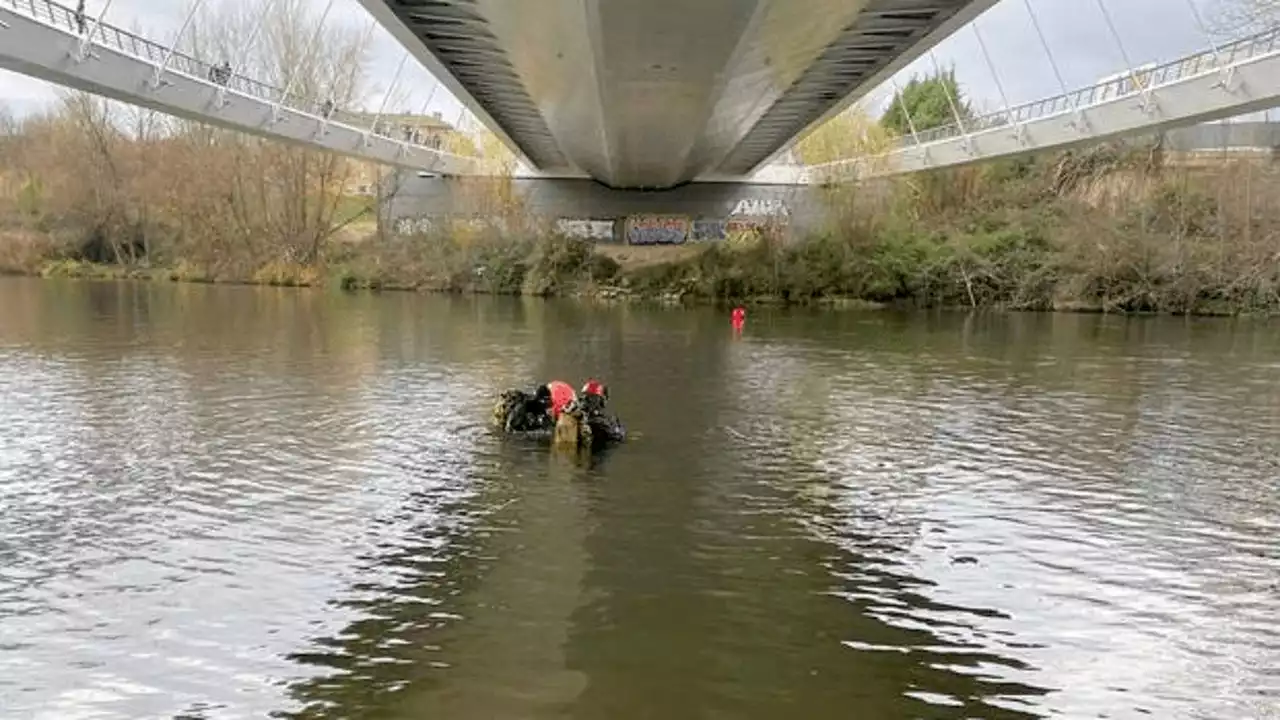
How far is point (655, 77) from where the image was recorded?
21.5 m

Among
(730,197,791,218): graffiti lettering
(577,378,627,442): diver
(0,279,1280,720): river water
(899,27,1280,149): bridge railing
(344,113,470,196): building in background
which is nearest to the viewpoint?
(0,279,1280,720): river water

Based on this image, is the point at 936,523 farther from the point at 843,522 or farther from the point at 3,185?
the point at 3,185

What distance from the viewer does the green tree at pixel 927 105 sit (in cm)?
6431

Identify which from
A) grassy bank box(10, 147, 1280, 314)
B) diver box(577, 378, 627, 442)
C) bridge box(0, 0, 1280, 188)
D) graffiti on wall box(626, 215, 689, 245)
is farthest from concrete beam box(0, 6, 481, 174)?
graffiti on wall box(626, 215, 689, 245)

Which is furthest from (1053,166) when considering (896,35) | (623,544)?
(623,544)

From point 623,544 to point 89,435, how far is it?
827cm

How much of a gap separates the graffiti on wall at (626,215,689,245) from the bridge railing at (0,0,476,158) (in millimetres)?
16748

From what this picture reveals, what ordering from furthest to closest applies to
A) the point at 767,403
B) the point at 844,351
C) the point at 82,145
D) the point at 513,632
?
the point at 82,145 → the point at 844,351 → the point at 767,403 → the point at 513,632

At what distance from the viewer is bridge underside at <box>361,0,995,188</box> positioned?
16281 millimetres

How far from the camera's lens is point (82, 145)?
198 ft

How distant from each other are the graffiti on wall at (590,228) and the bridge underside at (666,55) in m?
23.6

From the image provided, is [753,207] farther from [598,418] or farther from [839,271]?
[598,418]

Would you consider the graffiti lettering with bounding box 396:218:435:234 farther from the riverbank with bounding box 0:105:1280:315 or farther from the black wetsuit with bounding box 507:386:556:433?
the black wetsuit with bounding box 507:386:556:433

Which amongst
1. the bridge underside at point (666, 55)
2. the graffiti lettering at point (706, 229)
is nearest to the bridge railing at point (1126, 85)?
the bridge underside at point (666, 55)
